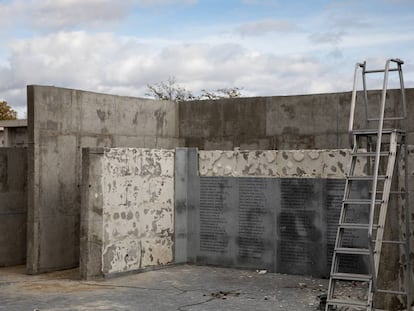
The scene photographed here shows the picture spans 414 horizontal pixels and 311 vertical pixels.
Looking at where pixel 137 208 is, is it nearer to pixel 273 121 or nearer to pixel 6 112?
pixel 273 121

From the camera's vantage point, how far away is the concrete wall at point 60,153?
1211cm

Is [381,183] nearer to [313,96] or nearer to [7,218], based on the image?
[313,96]

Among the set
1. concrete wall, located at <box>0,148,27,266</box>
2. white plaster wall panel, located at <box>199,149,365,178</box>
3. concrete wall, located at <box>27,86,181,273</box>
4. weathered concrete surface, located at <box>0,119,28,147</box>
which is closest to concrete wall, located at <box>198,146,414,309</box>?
white plaster wall panel, located at <box>199,149,365,178</box>

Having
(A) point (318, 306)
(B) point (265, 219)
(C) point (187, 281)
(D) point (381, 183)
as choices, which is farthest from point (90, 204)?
(D) point (381, 183)

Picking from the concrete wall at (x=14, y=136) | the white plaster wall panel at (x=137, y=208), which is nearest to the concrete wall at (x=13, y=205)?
the white plaster wall panel at (x=137, y=208)

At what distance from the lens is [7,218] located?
1310cm

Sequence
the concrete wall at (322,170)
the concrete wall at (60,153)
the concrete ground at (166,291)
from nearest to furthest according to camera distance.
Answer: the concrete wall at (322,170) < the concrete ground at (166,291) < the concrete wall at (60,153)

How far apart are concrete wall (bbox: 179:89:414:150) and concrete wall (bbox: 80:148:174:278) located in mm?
1950

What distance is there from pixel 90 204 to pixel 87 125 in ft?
7.89

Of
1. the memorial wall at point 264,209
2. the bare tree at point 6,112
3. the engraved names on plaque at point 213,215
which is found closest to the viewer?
the memorial wall at point 264,209

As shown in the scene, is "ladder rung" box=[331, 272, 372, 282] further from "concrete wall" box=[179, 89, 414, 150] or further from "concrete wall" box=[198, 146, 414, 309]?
"concrete wall" box=[179, 89, 414, 150]

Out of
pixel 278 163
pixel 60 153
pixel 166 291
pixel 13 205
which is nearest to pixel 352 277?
pixel 166 291

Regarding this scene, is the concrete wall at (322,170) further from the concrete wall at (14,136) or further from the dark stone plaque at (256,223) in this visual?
the concrete wall at (14,136)

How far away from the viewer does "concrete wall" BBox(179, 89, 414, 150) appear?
12.8m
